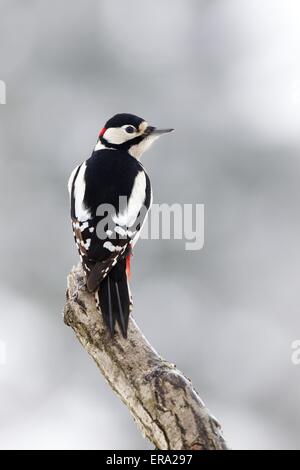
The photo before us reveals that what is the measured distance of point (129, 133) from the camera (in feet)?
20.2

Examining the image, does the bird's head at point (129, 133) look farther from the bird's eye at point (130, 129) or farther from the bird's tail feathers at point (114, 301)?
the bird's tail feathers at point (114, 301)

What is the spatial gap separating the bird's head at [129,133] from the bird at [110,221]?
5.3 inches

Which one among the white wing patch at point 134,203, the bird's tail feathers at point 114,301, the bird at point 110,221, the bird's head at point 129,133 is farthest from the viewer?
the bird's head at point 129,133

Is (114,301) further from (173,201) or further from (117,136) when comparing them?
(173,201)

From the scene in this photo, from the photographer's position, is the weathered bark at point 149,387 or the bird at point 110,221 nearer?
the weathered bark at point 149,387

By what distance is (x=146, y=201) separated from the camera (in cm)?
557

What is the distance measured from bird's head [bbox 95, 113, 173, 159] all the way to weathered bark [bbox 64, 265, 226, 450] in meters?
1.71

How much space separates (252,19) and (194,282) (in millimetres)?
11061

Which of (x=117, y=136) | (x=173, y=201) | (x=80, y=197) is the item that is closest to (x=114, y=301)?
(x=80, y=197)

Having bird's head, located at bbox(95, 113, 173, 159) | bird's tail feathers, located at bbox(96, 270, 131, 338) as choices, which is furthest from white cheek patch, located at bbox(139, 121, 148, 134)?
bird's tail feathers, located at bbox(96, 270, 131, 338)

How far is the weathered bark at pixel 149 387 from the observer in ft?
13.0

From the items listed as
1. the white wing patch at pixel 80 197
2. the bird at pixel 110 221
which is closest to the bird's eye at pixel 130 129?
the bird at pixel 110 221

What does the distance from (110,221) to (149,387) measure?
1222 mm

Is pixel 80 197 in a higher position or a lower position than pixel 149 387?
higher
